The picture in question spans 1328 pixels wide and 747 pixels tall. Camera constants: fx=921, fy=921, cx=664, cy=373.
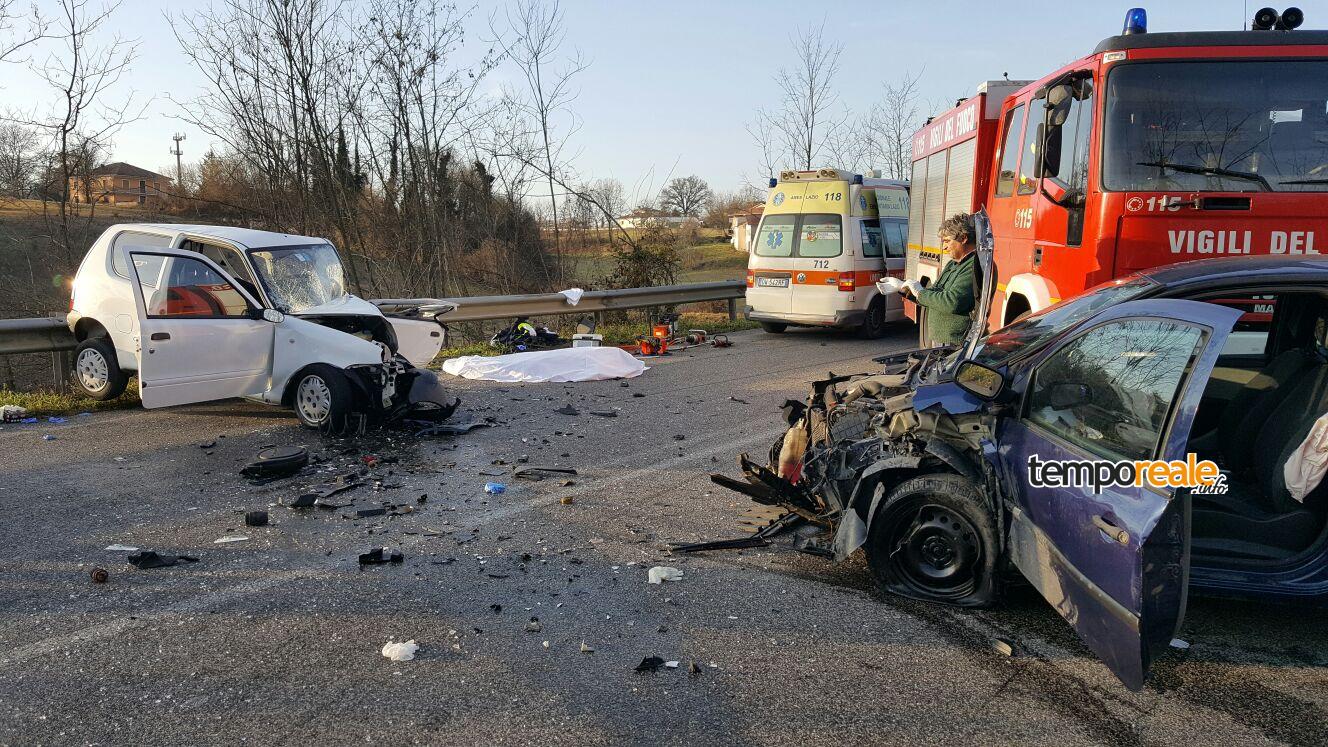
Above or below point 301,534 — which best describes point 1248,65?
above

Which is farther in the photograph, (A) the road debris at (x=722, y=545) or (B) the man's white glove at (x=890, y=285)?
(B) the man's white glove at (x=890, y=285)

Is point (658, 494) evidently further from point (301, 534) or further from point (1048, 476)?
point (1048, 476)

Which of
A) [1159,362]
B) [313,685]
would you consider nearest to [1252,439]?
[1159,362]

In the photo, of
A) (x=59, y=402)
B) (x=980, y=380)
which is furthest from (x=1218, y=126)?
(x=59, y=402)

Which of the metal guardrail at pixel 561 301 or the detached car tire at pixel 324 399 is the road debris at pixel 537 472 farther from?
the metal guardrail at pixel 561 301

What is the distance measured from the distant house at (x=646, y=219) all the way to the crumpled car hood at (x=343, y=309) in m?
9.71

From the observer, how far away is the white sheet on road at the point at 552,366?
A: 35.1ft

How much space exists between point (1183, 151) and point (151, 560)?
672 cm

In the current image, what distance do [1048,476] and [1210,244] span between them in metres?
3.31

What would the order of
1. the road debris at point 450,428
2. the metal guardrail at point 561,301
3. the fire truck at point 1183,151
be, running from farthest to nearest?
the metal guardrail at point 561,301 < the road debris at point 450,428 < the fire truck at point 1183,151

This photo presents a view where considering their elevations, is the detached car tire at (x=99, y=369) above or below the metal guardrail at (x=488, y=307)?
below

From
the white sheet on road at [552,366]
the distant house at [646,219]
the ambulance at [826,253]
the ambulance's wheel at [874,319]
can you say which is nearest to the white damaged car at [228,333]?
the white sheet on road at [552,366]

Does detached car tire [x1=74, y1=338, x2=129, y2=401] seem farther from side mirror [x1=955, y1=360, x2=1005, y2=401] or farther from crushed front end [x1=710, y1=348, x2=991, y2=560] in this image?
side mirror [x1=955, y1=360, x2=1005, y2=401]

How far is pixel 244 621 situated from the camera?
4.04m
